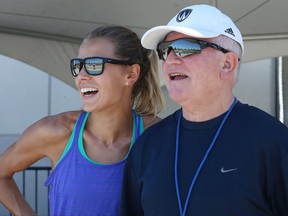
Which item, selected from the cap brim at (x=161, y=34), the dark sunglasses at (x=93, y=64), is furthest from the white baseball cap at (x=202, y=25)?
the dark sunglasses at (x=93, y=64)

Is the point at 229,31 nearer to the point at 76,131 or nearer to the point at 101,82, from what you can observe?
the point at 101,82

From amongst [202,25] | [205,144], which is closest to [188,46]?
[202,25]

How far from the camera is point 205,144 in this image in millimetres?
1702

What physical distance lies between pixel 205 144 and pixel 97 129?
0.66 metres

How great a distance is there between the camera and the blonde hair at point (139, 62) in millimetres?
2207

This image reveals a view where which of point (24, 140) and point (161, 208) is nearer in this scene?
point (161, 208)

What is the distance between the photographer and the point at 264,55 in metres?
5.30

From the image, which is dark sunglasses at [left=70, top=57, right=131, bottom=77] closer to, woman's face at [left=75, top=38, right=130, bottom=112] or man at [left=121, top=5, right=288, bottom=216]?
woman's face at [left=75, top=38, right=130, bottom=112]

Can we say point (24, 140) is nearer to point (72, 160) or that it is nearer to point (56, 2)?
point (72, 160)

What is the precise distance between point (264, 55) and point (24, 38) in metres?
2.37

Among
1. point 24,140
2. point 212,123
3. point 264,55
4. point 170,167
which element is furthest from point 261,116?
point 264,55

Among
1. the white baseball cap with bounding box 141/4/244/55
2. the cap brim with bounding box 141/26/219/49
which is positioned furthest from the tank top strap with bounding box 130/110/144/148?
the white baseball cap with bounding box 141/4/244/55

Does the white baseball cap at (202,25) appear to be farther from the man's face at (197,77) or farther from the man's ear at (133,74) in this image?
the man's ear at (133,74)

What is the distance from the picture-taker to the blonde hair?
7.24 ft
